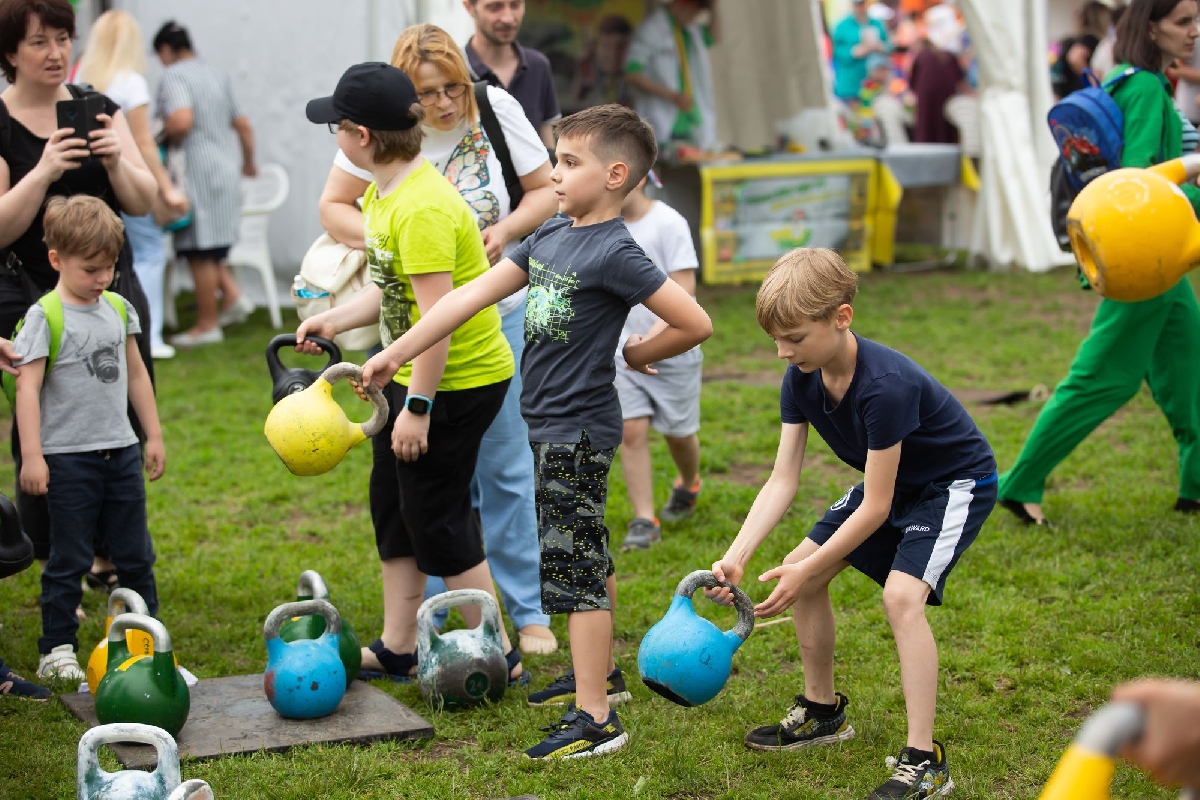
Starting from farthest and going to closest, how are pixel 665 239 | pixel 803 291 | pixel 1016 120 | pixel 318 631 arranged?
pixel 1016 120 → pixel 665 239 → pixel 318 631 → pixel 803 291

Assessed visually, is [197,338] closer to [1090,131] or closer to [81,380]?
[81,380]

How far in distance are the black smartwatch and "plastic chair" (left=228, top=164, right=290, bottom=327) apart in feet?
23.2

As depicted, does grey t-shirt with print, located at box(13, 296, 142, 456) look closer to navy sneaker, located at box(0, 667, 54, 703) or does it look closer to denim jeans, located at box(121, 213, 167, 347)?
navy sneaker, located at box(0, 667, 54, 703)

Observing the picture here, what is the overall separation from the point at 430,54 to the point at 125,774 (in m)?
2.27

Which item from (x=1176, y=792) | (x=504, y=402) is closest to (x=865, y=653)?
(x=1176, y=792)

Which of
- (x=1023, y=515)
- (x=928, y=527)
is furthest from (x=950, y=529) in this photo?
(x=1023, y=515)

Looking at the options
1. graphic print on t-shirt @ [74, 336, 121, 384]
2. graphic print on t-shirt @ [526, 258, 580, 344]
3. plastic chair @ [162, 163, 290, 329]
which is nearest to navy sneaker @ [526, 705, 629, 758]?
graphic print on t-shirt @ [526, 258, 580, 344]

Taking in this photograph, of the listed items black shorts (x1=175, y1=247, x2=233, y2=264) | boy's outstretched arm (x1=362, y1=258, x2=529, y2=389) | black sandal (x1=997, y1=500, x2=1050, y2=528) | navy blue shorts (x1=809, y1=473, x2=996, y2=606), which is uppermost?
boy's outstretched arm (x1=362, y1=258, x2=529, y2=389)

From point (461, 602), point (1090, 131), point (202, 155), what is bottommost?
point (461, 602)

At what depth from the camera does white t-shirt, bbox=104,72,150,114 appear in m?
7.17

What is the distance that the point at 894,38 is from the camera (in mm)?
21891

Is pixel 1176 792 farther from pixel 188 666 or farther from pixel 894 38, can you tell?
pixel 894 38

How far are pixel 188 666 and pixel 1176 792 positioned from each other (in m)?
3.07

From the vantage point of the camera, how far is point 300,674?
3.61 m
